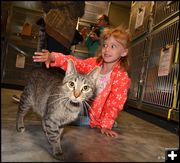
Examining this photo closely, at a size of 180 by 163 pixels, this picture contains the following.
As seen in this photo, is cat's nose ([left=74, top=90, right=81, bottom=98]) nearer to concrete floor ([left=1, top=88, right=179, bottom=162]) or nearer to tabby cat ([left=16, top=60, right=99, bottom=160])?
tabby cat ([left=16, top=60, right=99, bottom=160])

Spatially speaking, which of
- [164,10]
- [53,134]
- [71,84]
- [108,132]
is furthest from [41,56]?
[164,10]

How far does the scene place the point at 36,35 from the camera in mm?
920

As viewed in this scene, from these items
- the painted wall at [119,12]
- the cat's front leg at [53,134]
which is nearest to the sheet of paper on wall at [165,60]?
the painted wall at [119,12]

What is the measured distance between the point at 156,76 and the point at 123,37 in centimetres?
65

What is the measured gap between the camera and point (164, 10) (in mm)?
2086

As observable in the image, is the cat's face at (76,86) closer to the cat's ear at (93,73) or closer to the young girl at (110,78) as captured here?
the cat's ear at (93,73)

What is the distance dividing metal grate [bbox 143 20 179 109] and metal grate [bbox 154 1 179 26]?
0.09m

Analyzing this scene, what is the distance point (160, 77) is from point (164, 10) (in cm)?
61

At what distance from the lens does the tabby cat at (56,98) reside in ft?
2.89

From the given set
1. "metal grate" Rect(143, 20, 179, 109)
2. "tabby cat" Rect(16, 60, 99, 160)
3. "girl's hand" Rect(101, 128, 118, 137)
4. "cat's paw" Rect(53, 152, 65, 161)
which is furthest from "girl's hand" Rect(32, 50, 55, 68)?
"metal grate" Rect(143, 20, 179, 109)

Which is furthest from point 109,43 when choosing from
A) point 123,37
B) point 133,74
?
point 133,74

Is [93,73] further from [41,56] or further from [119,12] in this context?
[119,12]

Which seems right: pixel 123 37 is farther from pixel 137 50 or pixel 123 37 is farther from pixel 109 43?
pixel 137 50

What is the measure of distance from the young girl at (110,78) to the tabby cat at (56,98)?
1.28ft
